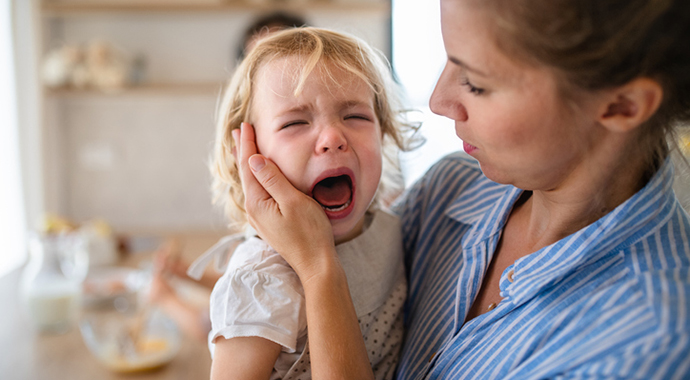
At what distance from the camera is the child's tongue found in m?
0.87

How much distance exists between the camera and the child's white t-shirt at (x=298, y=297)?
73 centimetres

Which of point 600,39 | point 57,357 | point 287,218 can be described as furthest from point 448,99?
point 57,357

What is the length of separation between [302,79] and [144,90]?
246 centimetres

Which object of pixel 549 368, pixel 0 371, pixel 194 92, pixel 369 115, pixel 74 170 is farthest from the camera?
pixel 74 170

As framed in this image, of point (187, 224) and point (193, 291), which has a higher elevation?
point (193, 291)

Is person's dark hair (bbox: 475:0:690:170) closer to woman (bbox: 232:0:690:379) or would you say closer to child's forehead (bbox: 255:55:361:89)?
woman (bbox: 232:0:690:379)

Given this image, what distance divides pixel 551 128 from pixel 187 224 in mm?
3108

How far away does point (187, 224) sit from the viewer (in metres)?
3.37

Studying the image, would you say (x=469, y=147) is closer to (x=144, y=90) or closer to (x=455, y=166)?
(x=455, y=166)

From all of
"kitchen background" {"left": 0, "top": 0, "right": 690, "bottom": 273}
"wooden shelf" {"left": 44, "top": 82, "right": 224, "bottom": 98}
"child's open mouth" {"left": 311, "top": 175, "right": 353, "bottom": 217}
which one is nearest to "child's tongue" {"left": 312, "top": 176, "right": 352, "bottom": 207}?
"child's open mouth" {"left": 311, "top": 175, "right": 353, "bottom": 217}

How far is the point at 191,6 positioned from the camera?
2.96 metres

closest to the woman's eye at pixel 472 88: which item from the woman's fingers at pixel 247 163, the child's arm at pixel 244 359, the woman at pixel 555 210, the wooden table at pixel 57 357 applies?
the woman at pixel 555 210

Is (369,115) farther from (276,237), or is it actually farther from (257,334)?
(257,334)

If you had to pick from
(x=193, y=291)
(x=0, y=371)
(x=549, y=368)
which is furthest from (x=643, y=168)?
(x=193, y=291)
